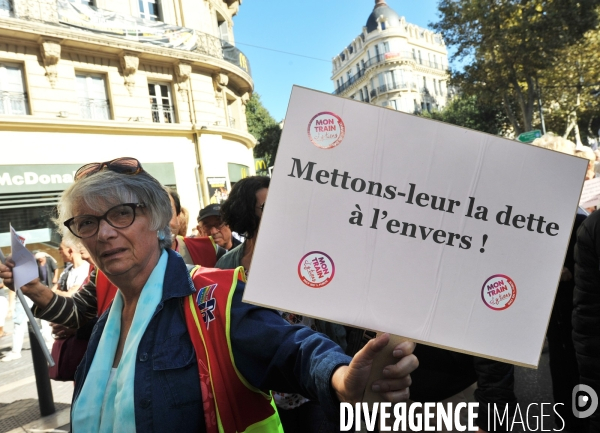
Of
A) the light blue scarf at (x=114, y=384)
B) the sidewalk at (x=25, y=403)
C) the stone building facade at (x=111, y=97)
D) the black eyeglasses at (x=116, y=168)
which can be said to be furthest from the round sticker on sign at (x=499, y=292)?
the stone building facade at (x=111, y=97)

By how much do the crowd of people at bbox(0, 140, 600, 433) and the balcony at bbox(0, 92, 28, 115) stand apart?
13.0m

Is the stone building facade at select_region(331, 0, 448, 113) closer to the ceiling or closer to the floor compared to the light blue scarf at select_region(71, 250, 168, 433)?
closer to the ceiling

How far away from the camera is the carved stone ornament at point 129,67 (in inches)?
592

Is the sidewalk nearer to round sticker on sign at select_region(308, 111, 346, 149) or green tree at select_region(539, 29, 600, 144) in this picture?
round sticker on sign at select_region(308, 111, 346, 149)

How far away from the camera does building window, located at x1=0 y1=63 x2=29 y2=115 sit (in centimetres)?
1282

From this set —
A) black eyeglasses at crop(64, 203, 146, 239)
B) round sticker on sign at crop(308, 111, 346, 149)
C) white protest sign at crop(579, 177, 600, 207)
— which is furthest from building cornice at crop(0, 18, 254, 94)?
round sticker on sign at crop(308, 111, 346, 149)

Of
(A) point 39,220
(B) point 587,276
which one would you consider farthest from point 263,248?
(A) point 39,220

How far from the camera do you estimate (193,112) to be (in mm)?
16891

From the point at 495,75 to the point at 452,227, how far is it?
1985cm

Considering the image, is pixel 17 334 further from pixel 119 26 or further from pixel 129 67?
pixel 119 26

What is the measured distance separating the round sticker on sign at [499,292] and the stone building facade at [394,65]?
6079 cm

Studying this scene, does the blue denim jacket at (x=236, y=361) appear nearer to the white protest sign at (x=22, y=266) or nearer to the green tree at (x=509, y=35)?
the white protest sign at (x=22, y=266)

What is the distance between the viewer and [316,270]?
1279mm

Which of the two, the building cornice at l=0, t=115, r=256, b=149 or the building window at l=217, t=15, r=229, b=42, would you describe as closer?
the building cornice at l=0, t=115, r=256, b=149
